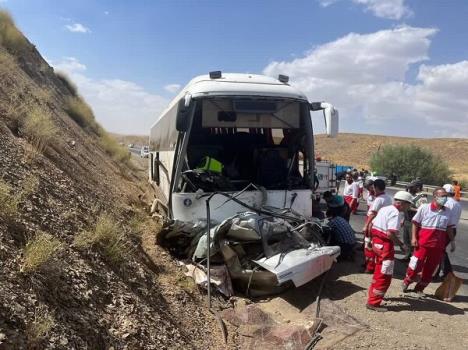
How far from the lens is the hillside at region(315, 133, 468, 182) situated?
301 feet

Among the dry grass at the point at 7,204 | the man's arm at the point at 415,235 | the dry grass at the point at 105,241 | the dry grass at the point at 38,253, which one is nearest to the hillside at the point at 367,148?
the man's arm at the point at 415,235

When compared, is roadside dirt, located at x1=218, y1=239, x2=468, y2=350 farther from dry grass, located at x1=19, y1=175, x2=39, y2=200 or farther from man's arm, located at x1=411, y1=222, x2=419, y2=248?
dry grass, located at x1=19, y1=175, x2=39, y2=200

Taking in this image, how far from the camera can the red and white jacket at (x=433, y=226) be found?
712cm

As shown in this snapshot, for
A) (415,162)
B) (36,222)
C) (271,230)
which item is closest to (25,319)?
(36,222)

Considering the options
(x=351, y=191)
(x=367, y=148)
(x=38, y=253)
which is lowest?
(x=351, y=191)

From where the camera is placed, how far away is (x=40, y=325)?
337 centimetres

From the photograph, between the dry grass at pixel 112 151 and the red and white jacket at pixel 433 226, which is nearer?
the red and white jacket at pixel 433 226

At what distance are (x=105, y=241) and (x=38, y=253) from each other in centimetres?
176

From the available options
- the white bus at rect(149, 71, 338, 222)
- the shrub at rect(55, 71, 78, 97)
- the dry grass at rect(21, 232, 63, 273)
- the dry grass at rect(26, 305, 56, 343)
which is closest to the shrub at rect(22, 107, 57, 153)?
the white bus at rect(149, 71, 338, 222)

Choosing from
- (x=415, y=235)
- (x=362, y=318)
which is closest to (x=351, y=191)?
(x=415, y=235)

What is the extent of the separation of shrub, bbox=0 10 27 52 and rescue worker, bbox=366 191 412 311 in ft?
53.6

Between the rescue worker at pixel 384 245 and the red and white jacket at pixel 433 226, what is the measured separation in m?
0.77

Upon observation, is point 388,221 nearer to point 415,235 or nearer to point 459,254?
point 415,235

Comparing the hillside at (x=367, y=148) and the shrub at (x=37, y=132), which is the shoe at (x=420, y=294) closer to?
the shrub at (x=37, y=132)
